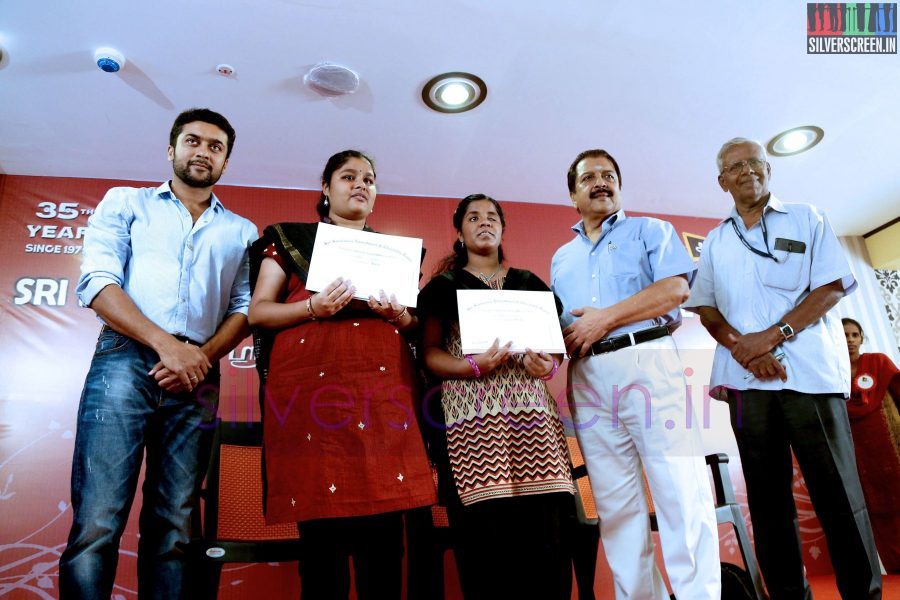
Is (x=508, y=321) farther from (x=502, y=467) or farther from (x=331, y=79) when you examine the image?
(x=331, y=79)

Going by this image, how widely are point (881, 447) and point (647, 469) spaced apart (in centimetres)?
316

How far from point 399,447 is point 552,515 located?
0.53 meters

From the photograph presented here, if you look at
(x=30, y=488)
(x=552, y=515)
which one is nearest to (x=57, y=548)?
(x=30, y=488)

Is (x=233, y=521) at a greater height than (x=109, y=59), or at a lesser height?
lesser

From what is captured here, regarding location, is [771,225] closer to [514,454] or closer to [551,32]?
[551,32]

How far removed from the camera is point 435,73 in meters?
2.87

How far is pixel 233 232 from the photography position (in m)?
2.06

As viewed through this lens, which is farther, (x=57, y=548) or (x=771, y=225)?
(x=57, y=548)

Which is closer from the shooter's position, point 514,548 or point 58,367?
point 514,548

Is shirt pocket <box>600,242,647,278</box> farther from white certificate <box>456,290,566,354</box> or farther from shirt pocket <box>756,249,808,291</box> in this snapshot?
shirt pocket <box>756,249,808,291</box>

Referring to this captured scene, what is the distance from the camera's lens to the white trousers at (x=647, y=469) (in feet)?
5.78

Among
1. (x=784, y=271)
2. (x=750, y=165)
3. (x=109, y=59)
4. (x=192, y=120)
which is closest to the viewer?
(x=192, y=120)

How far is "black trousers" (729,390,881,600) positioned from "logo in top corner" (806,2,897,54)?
1.80 metres

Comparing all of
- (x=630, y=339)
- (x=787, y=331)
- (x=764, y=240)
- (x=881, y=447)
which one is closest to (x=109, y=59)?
(x=630, y=339)
